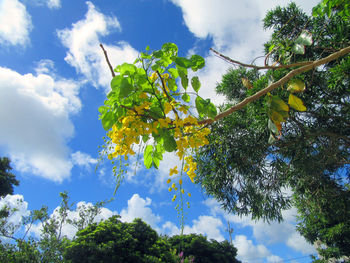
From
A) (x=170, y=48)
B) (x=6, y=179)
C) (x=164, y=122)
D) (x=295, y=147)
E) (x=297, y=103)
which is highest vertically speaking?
(x=6, y=179)

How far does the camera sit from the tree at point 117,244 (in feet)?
21.6

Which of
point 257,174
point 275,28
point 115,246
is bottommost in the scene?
point 115,246

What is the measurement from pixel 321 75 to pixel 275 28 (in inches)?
73.1

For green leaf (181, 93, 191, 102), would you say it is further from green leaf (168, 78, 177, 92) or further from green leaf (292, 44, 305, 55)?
green leaf (292, 44, 305, 55)

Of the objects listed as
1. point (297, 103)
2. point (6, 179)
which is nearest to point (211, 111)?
point (297, 103)

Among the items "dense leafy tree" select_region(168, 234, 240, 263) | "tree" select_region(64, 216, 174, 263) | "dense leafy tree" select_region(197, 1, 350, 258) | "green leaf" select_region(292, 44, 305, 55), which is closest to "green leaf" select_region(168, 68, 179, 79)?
"green leaf" select_region(292, 44, 305, 55)

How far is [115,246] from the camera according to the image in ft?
22.8

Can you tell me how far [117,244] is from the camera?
274 inches

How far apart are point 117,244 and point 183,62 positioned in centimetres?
745

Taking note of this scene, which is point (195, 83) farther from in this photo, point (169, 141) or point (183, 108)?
point (169, 141)

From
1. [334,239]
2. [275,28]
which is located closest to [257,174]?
[275,28]

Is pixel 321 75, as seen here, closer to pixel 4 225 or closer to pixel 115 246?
pixel 115 246

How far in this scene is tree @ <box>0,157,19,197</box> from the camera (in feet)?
37.4

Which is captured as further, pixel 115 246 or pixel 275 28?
pixel 115 246
